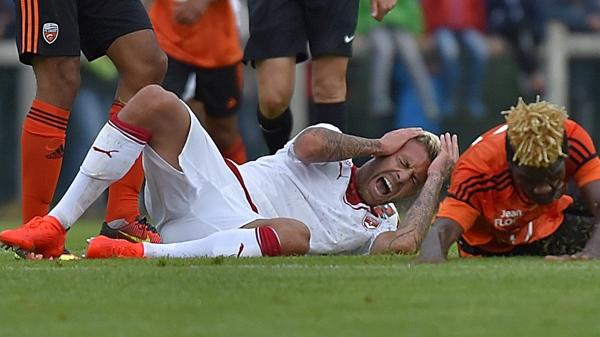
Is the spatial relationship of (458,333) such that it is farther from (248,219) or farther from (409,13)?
(409,13)

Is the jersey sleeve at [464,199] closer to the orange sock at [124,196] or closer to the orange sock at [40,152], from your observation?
the orange sock at [124,196]

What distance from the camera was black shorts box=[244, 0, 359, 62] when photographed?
30.3 feet

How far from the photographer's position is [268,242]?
7.04 meters

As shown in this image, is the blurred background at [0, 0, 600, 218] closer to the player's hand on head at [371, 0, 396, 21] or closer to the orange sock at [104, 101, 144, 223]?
the player's hand on head at [371, 0, 396, 21]

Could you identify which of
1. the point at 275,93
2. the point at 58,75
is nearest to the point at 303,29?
the point at 275,93

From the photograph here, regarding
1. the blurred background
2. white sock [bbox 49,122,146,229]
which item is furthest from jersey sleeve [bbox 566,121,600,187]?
the blurred background

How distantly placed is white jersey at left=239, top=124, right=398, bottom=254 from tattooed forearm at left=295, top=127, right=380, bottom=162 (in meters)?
0.10

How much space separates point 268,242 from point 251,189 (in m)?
0.49

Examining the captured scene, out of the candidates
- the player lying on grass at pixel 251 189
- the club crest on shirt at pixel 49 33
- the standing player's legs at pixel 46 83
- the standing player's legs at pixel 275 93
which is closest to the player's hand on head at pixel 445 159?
the player lying on grass at pixel 251 189

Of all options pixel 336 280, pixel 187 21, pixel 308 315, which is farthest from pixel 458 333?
pixel 187 21

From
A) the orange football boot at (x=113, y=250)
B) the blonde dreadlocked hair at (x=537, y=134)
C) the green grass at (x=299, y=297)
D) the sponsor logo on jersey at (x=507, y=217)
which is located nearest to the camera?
the green grass at (x=299, y=297)

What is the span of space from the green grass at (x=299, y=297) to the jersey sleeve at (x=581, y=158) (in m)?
0.37

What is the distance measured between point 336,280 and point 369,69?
9.84m

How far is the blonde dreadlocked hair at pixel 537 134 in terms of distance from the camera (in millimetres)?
6309
